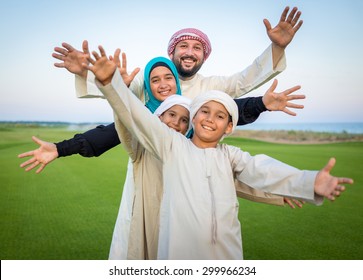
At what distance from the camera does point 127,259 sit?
94.7 inches

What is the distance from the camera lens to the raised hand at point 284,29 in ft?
8.32

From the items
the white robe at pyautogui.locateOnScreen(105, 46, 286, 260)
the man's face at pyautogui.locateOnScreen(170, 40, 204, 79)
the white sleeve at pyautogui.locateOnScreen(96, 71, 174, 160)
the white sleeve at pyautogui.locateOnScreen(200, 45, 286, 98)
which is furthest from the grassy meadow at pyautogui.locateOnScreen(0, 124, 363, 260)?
the white sleeve at pyautogui.locateOnScreen(96, 71, 174, 160)

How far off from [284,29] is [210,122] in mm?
956

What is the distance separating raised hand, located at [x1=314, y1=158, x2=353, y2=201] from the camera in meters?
1.81

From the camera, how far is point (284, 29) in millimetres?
2574

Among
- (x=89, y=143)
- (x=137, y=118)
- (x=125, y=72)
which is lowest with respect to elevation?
(x=89, y=143)

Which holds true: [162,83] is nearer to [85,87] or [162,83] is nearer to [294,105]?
[85,87]

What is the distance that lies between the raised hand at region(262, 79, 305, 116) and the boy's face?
0.43 meters

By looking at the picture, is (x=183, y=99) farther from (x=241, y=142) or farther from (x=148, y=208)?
(x=241, y=142)

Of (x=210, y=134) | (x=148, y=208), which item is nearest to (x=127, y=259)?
(x=148, y=208)

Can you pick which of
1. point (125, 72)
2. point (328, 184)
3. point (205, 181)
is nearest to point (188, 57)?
point (125, 72)

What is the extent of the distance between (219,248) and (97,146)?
1076 millimetres

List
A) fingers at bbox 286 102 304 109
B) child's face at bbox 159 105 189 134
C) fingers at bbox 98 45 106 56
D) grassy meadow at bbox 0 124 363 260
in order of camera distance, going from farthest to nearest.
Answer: grassy meadow at bbox 0 124 363 260 < fingers at bbox 286 102 304 109 < child's face at bbox 159 105 189 134 < fingers at bbox 98 45 106 56

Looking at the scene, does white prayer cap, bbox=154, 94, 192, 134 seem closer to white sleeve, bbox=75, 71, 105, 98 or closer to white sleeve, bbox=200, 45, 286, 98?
white sleeve, bbox=75, 71, 105, 98
